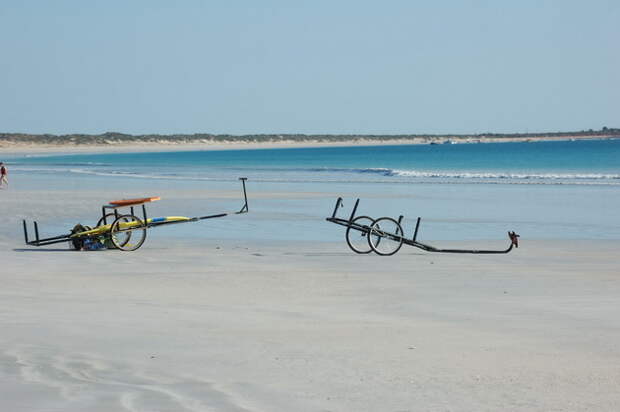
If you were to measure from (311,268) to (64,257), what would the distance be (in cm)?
419

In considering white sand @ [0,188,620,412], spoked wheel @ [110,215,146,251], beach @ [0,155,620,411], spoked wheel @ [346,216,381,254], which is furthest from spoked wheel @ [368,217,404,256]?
spoked wheel @ [110,215,146,251]

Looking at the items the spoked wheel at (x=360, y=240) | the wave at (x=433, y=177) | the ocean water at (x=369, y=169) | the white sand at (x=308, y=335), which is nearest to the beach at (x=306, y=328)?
the white sand at (x=308, y=335)

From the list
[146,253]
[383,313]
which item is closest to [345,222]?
[146,253]

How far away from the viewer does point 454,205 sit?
1128 inches

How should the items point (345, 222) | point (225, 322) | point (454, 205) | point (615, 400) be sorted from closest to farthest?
point (615, 400), point (225, 322), point (345, 222), point (454, 205)

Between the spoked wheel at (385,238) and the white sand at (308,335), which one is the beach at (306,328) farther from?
the spoked wheel at (385,238)

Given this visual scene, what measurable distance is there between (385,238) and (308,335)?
7681 mm

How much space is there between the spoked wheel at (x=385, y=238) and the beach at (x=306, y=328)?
0.96ft

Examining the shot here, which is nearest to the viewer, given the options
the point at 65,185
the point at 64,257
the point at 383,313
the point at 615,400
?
the point at 615,400

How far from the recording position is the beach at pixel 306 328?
20.4 ft

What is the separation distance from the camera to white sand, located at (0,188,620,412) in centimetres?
619

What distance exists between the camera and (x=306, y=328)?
8.62m

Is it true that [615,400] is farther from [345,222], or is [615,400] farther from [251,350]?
[345,222]

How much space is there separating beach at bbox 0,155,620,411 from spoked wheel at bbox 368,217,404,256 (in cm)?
29
